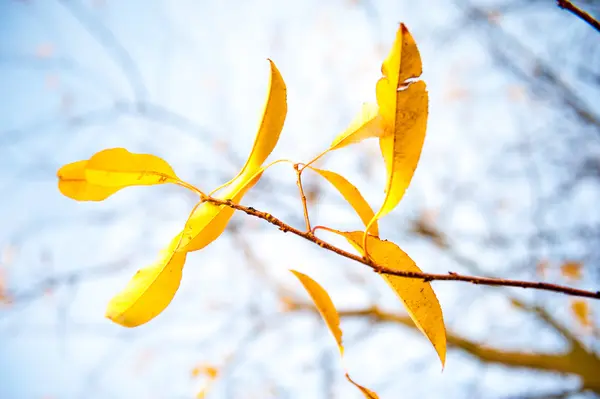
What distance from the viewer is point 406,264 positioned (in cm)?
→ 49

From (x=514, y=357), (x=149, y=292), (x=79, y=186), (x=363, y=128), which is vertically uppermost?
(x=514, y=357)

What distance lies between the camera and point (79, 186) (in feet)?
1.58

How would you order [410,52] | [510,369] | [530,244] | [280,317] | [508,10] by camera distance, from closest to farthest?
[410,52] < [508,10] < [510,369] < [530,244] < [280,317]

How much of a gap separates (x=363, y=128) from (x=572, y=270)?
289 cm

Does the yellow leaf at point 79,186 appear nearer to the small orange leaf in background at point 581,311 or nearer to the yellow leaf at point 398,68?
the yellow leaf at point 398,68

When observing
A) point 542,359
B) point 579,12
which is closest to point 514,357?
point 542,359

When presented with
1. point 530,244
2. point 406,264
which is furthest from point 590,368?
point 406,264

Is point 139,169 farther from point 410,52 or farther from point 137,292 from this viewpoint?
point 410,52

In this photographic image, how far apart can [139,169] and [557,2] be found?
1.92 ft

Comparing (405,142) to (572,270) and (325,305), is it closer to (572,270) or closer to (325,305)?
(325,305)

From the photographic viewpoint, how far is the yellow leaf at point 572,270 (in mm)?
2617

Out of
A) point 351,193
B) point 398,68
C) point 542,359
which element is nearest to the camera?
point 398,68

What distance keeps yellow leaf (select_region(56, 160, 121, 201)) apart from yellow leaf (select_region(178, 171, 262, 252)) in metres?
0.11

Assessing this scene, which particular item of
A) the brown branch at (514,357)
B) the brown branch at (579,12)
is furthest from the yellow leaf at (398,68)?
the brown branch at (514,357)
